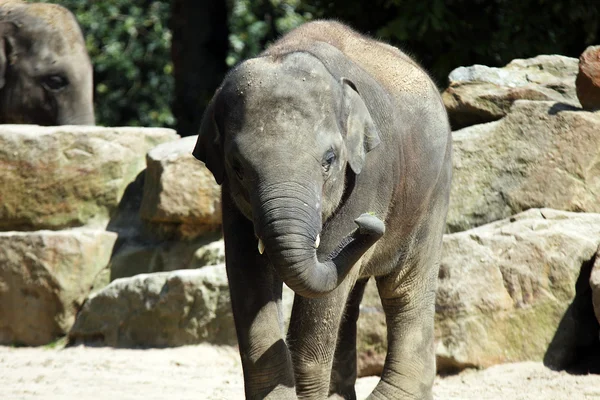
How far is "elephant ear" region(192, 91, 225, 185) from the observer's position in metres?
4.95

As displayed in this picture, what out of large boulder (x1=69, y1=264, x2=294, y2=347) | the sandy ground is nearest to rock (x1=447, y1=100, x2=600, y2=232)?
the sandy ground

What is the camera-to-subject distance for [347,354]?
631cm

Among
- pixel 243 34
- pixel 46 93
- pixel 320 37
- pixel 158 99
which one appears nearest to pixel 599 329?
pixel 320 37

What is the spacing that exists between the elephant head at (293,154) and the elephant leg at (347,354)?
1.35 meters

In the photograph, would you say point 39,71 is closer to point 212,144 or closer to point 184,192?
point 184,192

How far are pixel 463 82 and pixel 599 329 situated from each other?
7.12ft

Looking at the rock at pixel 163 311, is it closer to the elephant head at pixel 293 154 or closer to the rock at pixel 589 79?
the rock at pixel 589 79

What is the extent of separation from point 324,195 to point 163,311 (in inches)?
133

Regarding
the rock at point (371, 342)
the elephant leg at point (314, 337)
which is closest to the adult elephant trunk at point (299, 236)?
the elephant leg at point (314, 337)

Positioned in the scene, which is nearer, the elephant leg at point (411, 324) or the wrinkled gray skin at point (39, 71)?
the elephant leg at point (411, 324)

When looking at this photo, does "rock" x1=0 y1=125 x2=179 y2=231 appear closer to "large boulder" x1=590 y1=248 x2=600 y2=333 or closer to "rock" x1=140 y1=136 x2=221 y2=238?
"rock" x1=140 y1=136 x2=221 y2=238

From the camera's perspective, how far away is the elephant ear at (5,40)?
10.7m

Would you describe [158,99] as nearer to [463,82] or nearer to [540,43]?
[540,43]

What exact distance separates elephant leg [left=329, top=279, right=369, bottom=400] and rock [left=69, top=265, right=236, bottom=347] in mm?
1551
